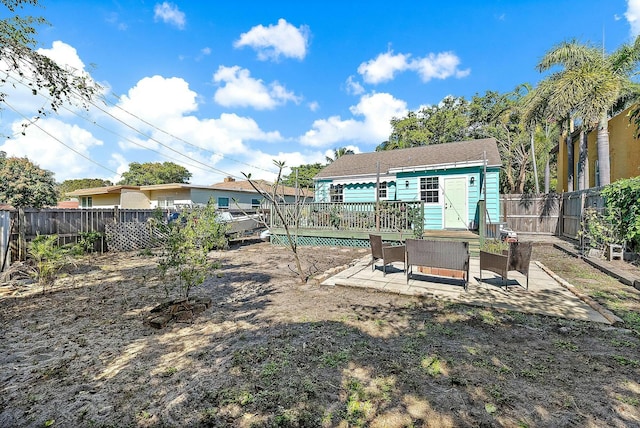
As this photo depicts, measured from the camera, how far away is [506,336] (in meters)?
3.43

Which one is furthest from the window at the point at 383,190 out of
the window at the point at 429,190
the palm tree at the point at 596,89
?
the palm tree at the point at 596,89

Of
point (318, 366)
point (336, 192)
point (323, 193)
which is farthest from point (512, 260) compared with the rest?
point (323, 193)

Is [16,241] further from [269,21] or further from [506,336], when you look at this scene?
[269,21]

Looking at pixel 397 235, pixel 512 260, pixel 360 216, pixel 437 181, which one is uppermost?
pixel 437 181

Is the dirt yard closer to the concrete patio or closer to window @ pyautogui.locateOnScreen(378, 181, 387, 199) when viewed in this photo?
the concrete patio

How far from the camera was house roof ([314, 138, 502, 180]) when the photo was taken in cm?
1235

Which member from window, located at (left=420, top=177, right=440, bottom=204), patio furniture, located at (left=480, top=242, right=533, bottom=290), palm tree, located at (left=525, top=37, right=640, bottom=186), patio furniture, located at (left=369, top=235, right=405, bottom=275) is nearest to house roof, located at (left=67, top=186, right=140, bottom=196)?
window, located at (left=420, top=177, right=440, bottom=204)

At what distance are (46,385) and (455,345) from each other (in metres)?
4.05

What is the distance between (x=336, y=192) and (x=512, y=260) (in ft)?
36.8

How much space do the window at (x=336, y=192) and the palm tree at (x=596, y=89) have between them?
989 cm

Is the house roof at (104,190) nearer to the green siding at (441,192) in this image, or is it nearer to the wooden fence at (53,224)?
the wooden fence at (53,224)

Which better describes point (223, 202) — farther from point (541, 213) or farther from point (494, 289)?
point (494, 289)

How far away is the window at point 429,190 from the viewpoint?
1295cm

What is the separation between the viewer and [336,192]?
1588 cm
